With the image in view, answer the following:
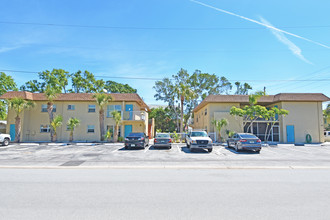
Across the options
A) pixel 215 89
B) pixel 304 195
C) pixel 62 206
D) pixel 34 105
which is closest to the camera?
pixel 62 206

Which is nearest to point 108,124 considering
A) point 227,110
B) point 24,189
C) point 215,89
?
point 227,110

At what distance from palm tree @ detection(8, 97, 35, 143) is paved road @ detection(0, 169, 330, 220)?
18.3 m

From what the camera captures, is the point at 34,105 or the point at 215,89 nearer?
the point at 34,105

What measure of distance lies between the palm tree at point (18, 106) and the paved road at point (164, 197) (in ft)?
60.0

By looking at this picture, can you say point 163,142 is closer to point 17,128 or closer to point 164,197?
point 164,197

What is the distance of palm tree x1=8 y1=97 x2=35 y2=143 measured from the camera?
2209cm

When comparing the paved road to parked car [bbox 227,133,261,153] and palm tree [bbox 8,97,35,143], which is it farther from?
palm tree [bbox 8,97,35,143]

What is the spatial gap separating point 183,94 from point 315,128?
17133mm

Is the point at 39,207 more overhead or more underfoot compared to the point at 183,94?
more underfoot

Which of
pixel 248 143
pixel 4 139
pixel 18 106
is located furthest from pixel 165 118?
pixel 4 139

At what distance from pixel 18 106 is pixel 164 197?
23809 mm

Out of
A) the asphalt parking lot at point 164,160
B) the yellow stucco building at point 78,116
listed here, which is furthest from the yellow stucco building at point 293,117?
the asphalt parking lot at point 164,160

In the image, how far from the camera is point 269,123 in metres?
26.0

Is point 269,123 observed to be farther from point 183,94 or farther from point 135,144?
point 135,144
